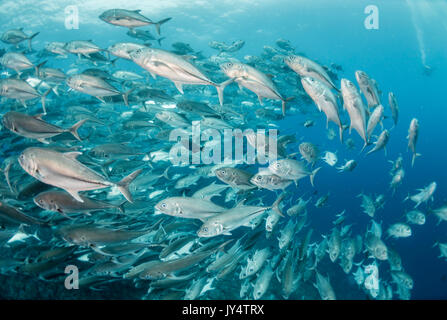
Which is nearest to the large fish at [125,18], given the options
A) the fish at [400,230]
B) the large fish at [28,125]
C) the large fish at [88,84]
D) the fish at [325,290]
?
the large fish at [88,84]

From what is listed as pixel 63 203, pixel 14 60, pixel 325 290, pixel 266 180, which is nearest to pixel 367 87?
pixel 266 180

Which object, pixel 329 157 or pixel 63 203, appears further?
pixel 329 157

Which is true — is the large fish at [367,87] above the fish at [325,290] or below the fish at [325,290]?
above

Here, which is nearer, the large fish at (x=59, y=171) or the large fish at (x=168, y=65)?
the large fish at (x=59, y=171)

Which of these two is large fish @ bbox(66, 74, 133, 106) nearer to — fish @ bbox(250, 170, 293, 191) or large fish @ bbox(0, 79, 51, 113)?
large fish @ bbox(0, 79, 51, 113)

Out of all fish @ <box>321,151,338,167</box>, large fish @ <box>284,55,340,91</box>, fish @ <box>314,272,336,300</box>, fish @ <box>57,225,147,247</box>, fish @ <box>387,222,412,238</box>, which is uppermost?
large fish @ <box>284,55,340,91</box>

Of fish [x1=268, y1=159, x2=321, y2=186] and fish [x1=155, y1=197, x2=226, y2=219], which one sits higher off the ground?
fish [x1=268, y1=159, x2=321, y2=186]

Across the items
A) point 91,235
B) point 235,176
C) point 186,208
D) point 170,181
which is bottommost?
point 170,181

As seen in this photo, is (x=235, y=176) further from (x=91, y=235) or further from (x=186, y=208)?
(x=91, y=235)

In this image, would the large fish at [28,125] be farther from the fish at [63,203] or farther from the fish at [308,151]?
the fish at [308,151]

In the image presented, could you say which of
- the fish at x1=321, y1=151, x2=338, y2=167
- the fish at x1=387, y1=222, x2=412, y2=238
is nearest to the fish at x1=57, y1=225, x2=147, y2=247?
the fish at x1=321, y1=151, x2=338, y2=167

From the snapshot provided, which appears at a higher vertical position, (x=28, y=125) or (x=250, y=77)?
(x=250, y=77)

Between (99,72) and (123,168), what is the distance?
223 cm

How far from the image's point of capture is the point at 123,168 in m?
5.93
